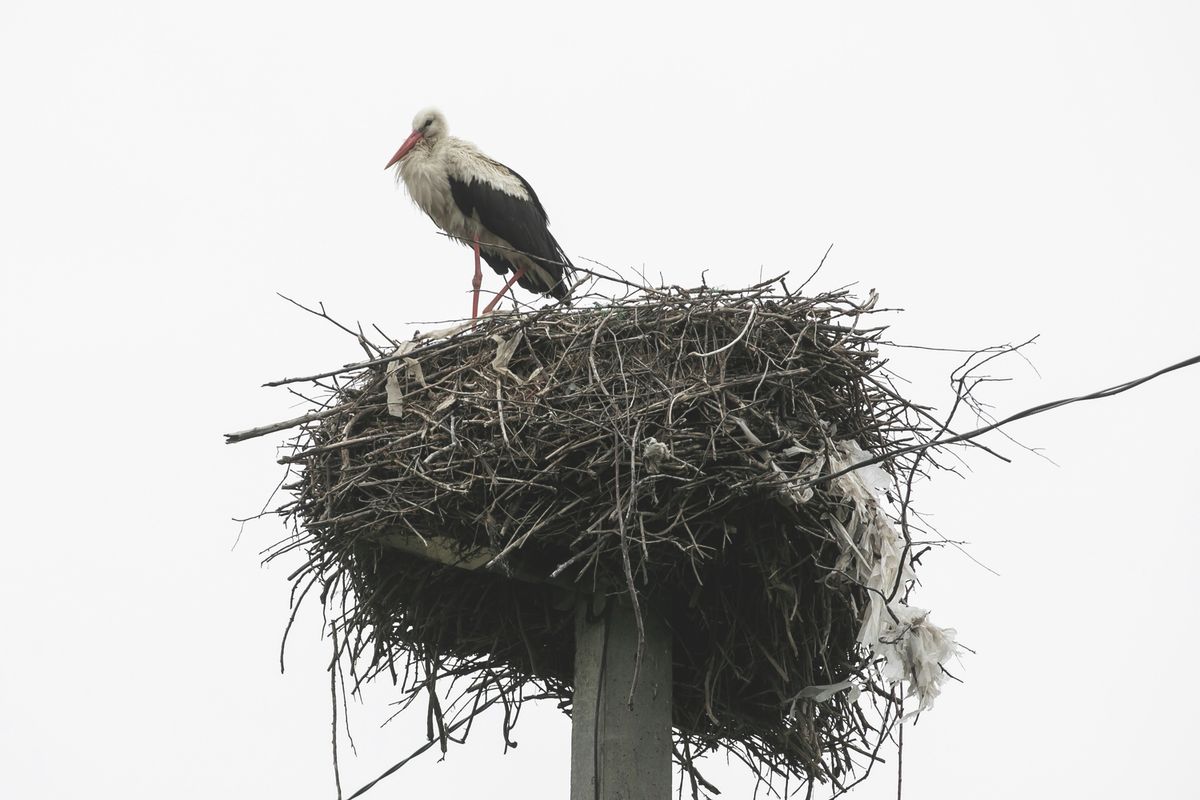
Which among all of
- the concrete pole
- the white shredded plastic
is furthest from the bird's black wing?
the white shredded plastic

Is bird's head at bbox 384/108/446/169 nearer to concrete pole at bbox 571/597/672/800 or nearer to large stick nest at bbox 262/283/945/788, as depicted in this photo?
large stick nest at bbox 262/283/945/788

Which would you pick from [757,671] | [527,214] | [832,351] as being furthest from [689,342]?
[527,214]

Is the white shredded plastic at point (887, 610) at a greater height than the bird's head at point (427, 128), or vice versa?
the bird's head at point (427, 128)

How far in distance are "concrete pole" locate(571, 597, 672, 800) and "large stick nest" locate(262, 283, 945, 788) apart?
14 centimetres

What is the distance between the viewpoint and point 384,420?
569cm

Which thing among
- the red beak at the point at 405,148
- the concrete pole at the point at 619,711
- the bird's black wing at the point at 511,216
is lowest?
the concrete pole at the point at 619,711

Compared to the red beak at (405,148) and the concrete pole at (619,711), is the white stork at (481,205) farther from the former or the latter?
the concrete pole at (619,711)

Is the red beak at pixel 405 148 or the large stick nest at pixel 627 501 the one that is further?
the red beak at pixel 405 148

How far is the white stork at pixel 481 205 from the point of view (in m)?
8.46

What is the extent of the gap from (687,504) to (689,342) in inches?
27.5

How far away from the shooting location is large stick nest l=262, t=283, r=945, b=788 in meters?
5.08

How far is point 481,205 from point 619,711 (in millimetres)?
3939

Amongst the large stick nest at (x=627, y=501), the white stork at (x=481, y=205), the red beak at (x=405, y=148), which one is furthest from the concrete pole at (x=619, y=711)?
the red beak at (x=405, y=148)

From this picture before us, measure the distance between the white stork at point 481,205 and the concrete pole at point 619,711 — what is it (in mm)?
3266
